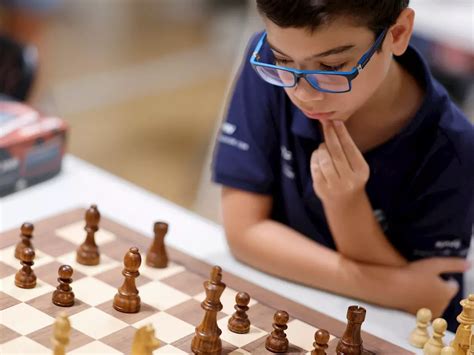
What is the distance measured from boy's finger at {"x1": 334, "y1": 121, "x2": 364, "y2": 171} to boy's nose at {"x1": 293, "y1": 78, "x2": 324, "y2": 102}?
0.41 feet

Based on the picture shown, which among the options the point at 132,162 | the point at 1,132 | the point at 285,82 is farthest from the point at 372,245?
the point at 132,162

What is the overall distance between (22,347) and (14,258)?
0.97ft

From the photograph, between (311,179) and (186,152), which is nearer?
(311,179)

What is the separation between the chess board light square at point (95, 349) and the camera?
133 centimetres

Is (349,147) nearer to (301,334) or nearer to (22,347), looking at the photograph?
(301,334)

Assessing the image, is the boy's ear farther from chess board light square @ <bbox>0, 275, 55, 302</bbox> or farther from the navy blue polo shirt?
chess board light square @ <bbox>0, 275, 55, 302</bbox>

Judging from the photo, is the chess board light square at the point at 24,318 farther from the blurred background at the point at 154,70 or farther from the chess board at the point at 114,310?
the blurred background at the point at 154,70

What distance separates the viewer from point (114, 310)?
147cm

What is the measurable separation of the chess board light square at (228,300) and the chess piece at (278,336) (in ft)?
0.37

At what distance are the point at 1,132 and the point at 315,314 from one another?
0.77 metres

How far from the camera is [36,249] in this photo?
1.65 metres

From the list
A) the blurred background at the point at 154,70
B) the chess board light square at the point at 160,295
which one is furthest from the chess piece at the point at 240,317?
the blurred background at the point at 154,70

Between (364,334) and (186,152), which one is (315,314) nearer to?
(364,334)

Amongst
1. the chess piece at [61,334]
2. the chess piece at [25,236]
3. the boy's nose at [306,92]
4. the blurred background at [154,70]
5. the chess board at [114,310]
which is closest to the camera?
the chess piece at [61,334]
